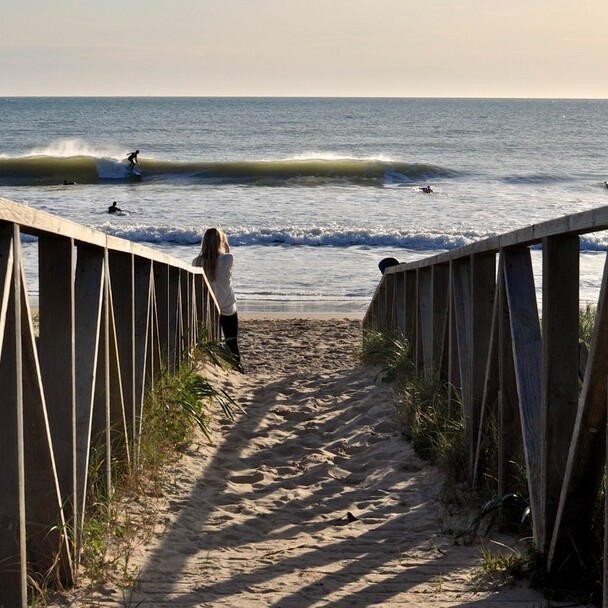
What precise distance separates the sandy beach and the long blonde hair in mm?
2476

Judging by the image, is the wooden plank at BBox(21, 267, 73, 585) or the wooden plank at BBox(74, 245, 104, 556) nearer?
the wooden plank at BBox(21, 267, 73, 585)

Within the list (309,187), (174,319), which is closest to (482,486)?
(174,319)

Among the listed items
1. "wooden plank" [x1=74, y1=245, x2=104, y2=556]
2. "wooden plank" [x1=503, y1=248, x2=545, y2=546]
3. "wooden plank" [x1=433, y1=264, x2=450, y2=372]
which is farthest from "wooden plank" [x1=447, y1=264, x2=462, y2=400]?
"wooden plank" [x1=74, y1=245, x2=104, y2=556]

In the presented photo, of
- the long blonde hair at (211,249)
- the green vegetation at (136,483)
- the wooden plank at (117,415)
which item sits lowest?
the green vegetation at (136,483)

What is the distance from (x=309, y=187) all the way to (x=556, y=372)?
3265 centimetres

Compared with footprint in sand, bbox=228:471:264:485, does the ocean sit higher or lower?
higher

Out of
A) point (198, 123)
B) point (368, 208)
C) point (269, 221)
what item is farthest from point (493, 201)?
point (198, 123)

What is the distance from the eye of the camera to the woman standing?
9.41m

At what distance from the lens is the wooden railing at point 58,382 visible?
2504mm

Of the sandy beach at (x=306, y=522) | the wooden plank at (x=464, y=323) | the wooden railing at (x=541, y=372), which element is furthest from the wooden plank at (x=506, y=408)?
the wooden plank at (x=464, y=323)

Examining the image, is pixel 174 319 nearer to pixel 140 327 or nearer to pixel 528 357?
pixel 140 327

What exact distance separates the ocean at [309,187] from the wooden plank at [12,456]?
11892 millimetres

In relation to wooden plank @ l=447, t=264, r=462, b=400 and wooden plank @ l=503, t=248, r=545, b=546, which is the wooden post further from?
wooden plank @ l=503, t=248, r=545, b=546

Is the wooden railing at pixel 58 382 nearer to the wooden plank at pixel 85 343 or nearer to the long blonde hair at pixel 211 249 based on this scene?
the wooden plank at pixel 85 343
